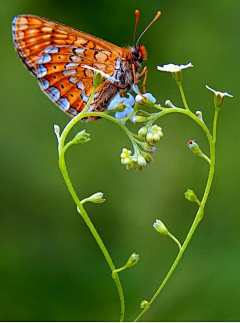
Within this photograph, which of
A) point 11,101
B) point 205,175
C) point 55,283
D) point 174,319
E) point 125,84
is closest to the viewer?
point 125,84

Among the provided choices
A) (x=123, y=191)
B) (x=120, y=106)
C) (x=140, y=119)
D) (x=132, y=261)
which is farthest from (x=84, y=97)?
(x=123, y=191)

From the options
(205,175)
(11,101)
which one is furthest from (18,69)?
(205,175)

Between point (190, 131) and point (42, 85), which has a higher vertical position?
point (42, 85)

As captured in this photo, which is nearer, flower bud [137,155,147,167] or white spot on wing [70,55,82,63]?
flower bud [137,155,147,167]

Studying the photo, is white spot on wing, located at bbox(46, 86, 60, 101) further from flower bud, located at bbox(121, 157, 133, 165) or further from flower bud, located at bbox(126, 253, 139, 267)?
flower bud, located at bbox(126, 253, 139, 267)

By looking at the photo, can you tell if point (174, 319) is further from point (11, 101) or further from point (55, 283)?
point (11, 101)

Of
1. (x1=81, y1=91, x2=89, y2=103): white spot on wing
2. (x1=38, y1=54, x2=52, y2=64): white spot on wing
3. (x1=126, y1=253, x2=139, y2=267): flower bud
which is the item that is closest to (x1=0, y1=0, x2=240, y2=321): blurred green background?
(x1=126, y1=253, x2=139, y2=267): flower bud

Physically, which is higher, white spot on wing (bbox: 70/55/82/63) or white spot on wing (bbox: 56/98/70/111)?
white spot on wing (bbox: 70/55/82/63)

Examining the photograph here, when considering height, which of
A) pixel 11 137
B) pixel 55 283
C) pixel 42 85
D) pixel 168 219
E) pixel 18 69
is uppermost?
pixel 42 85

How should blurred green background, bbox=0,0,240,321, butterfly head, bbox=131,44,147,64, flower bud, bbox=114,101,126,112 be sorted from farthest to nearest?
blurred green background, bbox=0,0,240,321 → butterfly head, bbox=131,44,147,64 → flower bud, bbox=114,101,126,112
